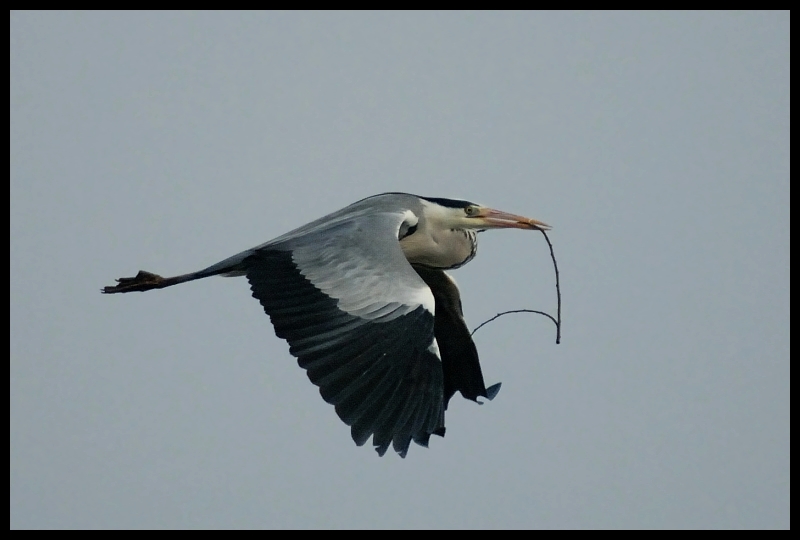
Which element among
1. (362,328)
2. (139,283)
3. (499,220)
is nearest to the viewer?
(362,328)

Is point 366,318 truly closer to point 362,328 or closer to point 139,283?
point 362,328

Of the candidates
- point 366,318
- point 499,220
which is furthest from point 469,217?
point 366,318

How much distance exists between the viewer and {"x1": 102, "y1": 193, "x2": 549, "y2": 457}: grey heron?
18.5 feet

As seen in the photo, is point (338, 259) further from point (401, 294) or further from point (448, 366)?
point (448, 366)

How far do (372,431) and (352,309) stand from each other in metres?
0.68

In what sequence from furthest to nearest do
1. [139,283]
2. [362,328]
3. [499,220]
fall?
[499,220] → [139,283] → [362,328]

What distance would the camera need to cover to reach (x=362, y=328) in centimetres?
586

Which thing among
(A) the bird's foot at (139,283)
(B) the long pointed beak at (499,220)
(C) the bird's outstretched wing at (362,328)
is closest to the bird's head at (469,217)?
(B) the long pointed beak at (499,220)

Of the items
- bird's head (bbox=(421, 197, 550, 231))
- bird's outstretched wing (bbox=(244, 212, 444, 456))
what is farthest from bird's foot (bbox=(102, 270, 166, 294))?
bird's head (bbox=(421, 197, 550, 231))

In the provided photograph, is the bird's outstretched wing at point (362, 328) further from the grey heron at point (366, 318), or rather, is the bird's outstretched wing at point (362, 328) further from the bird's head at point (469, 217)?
the bird's head at point (469, 217)

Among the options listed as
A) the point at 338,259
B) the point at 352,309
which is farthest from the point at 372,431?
the point at 338,259

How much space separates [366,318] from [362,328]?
7cm

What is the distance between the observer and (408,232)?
7324 millimetres

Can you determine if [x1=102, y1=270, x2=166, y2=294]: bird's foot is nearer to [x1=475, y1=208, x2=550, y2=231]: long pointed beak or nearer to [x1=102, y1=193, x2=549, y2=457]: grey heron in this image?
[x1=102, y1=193, x2=549, y2=457]: grey heron
